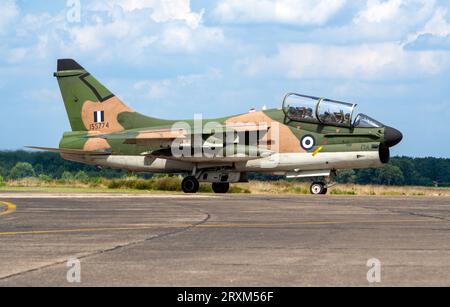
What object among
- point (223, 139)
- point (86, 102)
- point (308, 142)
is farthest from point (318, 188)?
point (86, 102)

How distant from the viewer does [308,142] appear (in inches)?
1185

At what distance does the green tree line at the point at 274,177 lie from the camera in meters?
44.0

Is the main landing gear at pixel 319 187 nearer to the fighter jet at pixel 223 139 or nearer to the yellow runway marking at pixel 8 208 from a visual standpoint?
the fighter jet at pixel 223 139

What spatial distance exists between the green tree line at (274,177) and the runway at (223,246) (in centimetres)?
2395

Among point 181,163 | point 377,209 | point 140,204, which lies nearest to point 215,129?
point 181,163

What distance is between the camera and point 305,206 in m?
21.0

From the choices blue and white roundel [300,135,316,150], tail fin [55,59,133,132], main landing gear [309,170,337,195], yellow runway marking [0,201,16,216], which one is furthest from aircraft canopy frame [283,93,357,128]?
yellow runway marking [0,201,16,216]

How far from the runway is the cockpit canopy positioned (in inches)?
395

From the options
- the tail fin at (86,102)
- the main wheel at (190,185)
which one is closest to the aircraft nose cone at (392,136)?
the main wheel at (190,185)

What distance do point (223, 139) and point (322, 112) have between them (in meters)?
3.70

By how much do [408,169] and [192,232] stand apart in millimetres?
60271

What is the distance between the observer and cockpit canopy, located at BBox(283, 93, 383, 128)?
2944cm

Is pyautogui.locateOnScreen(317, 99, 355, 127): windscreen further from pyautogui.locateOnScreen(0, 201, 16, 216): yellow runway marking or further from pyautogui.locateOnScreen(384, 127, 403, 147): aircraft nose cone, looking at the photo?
pyautogui.locateOnScreen(0, 201, 16, 216): yellow runway marking
